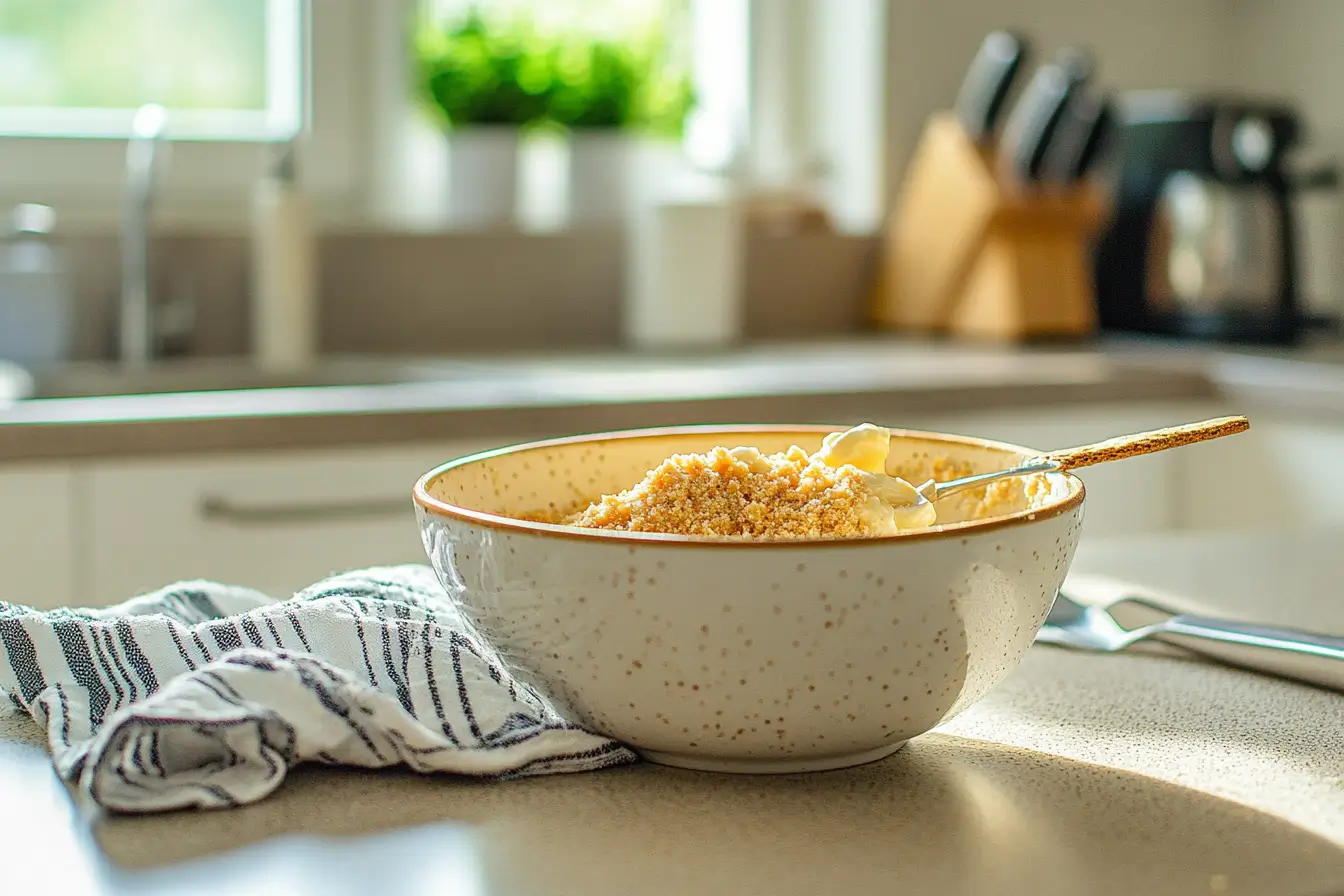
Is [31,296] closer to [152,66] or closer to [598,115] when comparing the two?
[152,66]

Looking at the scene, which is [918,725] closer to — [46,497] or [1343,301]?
[46,497]

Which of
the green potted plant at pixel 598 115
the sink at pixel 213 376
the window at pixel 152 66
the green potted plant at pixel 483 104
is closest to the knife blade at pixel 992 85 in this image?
the green potted plant at pixel 598 115

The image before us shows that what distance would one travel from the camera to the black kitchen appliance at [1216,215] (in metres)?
2.28

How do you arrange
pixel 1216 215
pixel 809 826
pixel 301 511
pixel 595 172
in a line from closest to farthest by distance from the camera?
1. pixel 809 826
2. pixel 301 511
3. pixel 1216 215
4. pixel 595 172

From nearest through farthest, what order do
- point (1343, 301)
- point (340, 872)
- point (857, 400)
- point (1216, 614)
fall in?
1. point (340, 872)
2. point (1216, 614)
3. point (857, 400)
4. point (1343, 301)

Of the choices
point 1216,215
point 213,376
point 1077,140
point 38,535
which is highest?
point 1077,140

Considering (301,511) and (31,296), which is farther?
(31,296)

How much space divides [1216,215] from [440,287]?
1148 millimetres

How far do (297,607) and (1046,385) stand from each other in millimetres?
1488

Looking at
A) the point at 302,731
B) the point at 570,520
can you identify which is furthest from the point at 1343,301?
the point at 302,731

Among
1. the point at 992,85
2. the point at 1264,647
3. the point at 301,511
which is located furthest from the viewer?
the point at 992,85

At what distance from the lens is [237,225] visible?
2.45 metres

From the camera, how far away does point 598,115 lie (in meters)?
2.53

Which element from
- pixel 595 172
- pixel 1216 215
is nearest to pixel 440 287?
pixel 595 172
